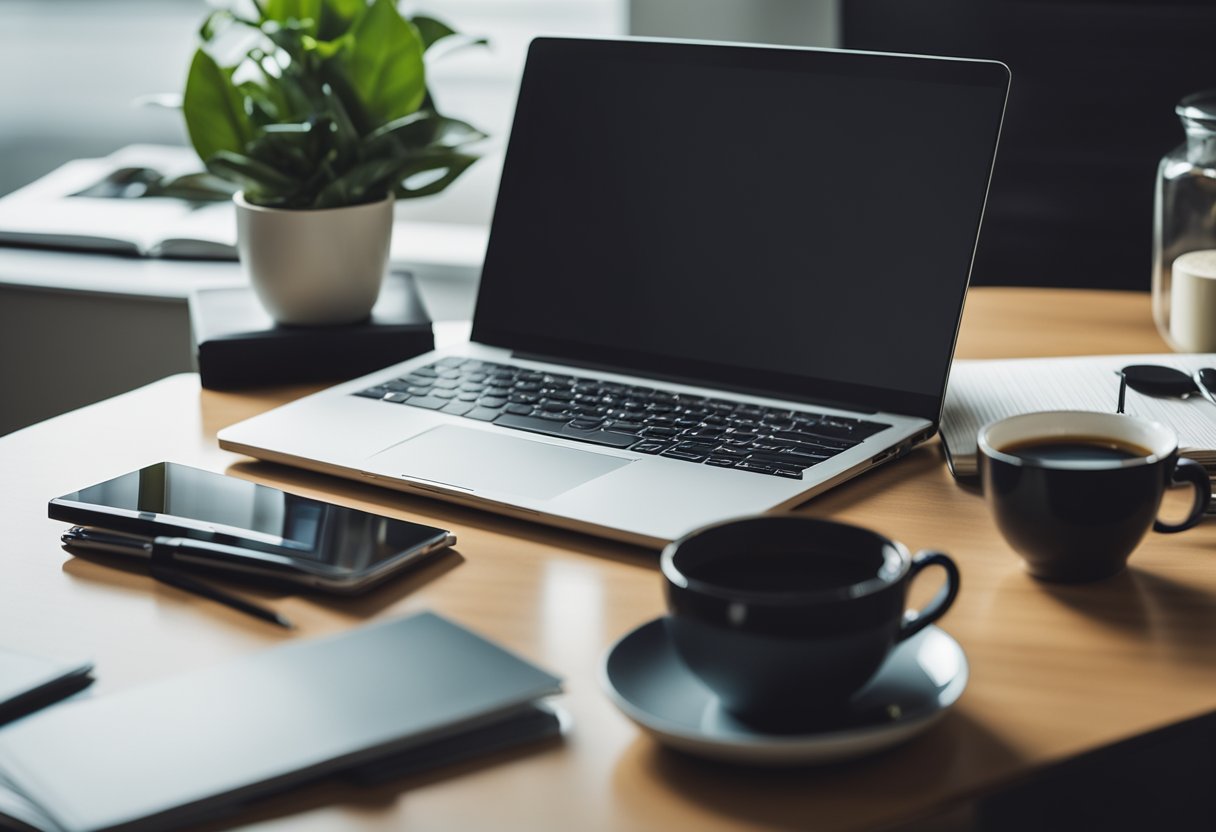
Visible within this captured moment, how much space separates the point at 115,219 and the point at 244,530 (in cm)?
133

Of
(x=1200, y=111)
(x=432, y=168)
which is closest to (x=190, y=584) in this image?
(x=432, y=168)

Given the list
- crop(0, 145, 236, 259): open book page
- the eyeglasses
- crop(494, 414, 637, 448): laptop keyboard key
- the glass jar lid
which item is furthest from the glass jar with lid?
crop(0, 145, 236, 259): open book page

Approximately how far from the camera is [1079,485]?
68 centimetres

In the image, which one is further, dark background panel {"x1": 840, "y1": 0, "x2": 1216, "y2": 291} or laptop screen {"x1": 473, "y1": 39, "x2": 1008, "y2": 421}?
dark background panel {"x1": 840, "y1": 0, "x2": 1216, "y2": 291}

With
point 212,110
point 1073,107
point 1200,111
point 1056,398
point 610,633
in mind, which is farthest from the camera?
point 1073,107

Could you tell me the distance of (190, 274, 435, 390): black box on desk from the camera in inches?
43.2

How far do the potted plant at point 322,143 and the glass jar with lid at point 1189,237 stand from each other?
59 cm

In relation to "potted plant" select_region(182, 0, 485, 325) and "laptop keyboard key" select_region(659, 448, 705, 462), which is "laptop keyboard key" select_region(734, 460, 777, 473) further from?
"potted plant" select_region(182, 0, 485, 325)

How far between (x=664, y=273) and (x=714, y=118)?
4.8 inches

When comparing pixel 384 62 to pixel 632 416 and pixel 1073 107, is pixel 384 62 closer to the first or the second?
pixel 632 416

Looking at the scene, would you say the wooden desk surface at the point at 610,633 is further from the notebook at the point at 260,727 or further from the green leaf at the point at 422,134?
the green leaf at the point at 422,134

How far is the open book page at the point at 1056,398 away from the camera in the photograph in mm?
860

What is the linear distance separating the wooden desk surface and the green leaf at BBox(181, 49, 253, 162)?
31 centimetres

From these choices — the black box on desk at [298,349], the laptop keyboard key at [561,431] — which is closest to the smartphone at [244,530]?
the laptop keyboard key at [561,431]
